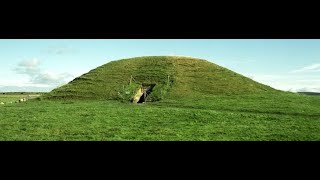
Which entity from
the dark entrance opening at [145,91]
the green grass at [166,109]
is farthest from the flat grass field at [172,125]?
the dark entrance opening at [145,91]

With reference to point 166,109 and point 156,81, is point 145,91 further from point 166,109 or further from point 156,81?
point 166,109

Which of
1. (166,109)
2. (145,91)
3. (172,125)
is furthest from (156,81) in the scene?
(172,125)

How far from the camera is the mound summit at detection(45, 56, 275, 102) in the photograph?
178 feet

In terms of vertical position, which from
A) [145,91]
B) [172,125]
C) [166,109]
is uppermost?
[145,91]

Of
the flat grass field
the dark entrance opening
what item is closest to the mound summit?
the dark entrance opening

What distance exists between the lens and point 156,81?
58812 millimetres

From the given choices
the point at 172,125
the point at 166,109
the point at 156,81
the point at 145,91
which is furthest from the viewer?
the point at 156,81

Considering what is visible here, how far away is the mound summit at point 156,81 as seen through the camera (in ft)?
178

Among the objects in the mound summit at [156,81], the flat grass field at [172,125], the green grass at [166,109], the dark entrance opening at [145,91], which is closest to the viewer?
the flat grass field at [172,125]

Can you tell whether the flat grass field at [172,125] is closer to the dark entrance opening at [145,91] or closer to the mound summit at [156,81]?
the dark entrance opening at [145,91]

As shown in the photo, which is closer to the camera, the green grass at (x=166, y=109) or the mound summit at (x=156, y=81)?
the green grass at (x=166, y=109)

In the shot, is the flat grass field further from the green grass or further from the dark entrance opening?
the dark entrance opening
